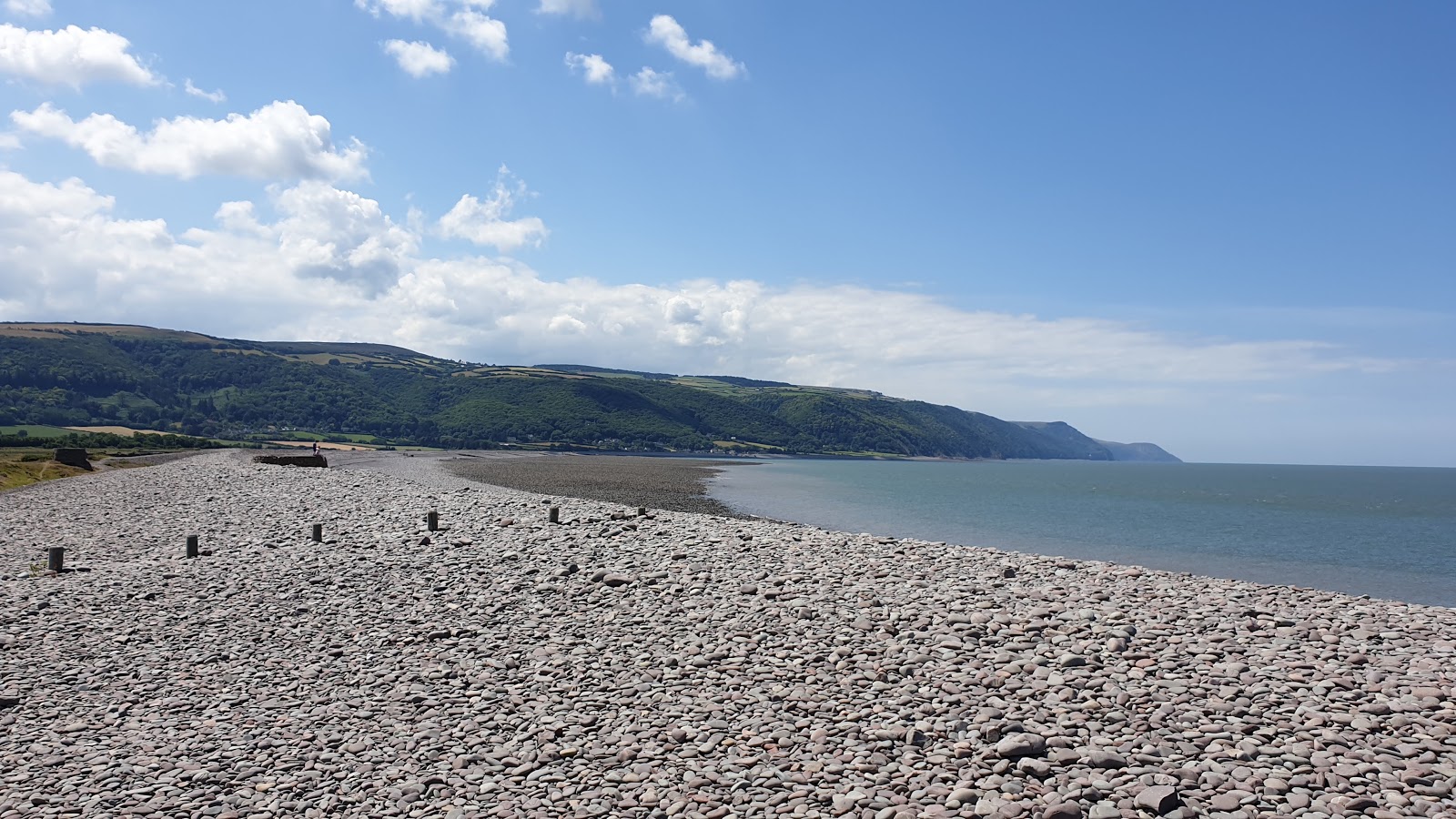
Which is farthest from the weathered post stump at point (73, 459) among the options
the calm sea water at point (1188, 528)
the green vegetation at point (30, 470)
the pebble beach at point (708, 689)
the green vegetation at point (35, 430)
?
the green vegetation at point (35, 430)

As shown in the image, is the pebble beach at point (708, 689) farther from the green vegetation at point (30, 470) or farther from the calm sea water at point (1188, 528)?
the green vegetation at point (30, 470)

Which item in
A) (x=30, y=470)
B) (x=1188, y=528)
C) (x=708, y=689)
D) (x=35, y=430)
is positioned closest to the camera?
(x=708, y=689)

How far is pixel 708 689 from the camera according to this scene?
12.6 m

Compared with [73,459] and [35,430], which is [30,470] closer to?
[73,459]

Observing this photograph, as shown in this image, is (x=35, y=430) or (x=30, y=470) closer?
(x=30, y=470)

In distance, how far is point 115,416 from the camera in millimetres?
178250

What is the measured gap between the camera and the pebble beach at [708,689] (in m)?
9.48

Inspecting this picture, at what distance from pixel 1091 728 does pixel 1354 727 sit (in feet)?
10.8

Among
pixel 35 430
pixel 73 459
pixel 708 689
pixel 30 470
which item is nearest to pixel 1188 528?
pixel 708 689

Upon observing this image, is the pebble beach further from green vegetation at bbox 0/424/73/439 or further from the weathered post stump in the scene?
green vegetation at bbox 0/424/73/439

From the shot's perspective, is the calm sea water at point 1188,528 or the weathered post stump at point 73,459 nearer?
the calm sea water at point 1188,528

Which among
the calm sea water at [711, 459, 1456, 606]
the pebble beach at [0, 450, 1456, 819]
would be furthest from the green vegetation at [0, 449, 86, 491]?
the calm sea water at [711, 459, 1456, 606]

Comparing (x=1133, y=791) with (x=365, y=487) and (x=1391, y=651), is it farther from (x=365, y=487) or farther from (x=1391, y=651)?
(x=365, y=487)

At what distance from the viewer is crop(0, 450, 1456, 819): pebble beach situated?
373 inches
